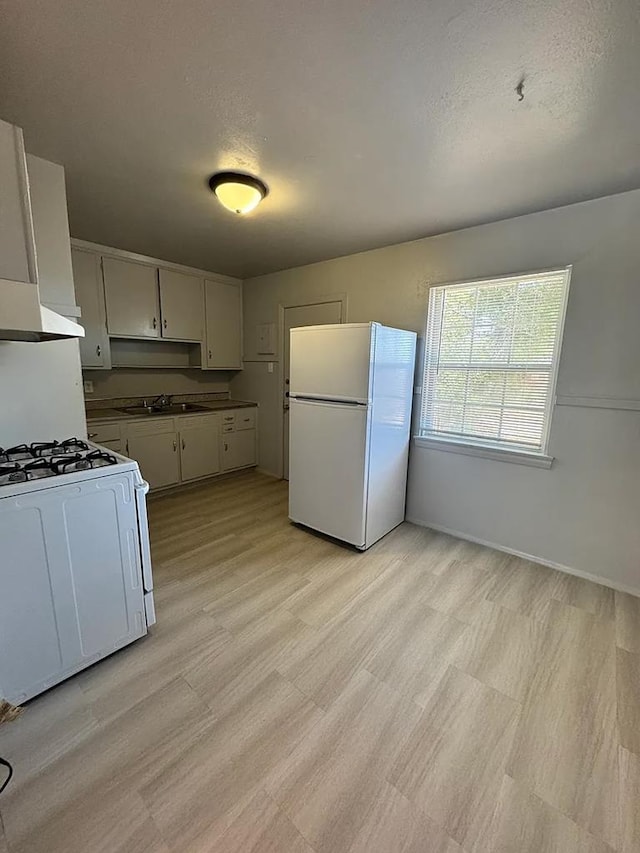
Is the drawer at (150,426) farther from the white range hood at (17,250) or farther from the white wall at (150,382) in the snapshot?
the white range hood at (17,250)

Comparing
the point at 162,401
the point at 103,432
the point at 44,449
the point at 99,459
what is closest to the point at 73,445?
the point at 44,449

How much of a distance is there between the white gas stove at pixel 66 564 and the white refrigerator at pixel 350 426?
1.33 m

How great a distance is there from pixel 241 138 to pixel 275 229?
1.11 metres

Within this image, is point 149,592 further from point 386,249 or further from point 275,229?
point 386,249

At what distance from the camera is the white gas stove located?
1.34 meters

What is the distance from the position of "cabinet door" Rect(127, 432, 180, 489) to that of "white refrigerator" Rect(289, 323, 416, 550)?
1481 millimetres

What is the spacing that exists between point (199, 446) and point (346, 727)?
3.06 m

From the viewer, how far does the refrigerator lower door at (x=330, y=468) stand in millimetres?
2475

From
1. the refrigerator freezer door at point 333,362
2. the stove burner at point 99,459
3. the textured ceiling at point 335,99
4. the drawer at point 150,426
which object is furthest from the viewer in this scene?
the drawer at point 150,426

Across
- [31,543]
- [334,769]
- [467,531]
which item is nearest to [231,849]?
[334,769]

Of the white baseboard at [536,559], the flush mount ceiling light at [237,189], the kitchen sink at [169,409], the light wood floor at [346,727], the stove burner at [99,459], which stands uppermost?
the flush mount ceiling light at [237,189]

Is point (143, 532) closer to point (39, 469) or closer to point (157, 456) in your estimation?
point (39, 469)

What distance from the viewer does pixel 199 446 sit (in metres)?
3.89

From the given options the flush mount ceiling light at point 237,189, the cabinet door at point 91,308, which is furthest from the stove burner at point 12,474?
the cabinet door at point 91,308
